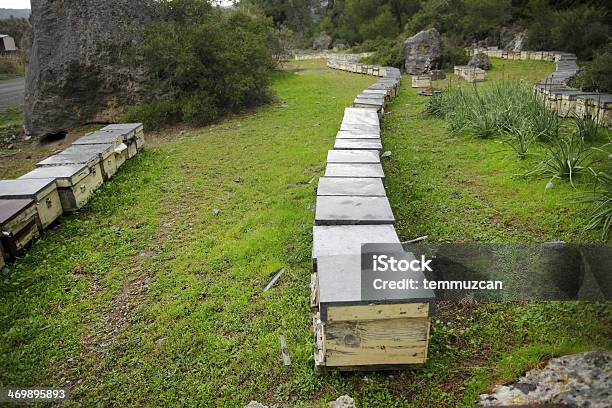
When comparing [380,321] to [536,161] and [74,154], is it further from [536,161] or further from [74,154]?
[74,154]

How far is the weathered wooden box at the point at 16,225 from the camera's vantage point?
4559 millimetres

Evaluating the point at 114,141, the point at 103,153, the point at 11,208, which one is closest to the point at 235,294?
the point at 11,208

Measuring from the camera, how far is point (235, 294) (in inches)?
157

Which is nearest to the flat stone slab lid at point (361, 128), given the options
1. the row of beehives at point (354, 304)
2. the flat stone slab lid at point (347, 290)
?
the row of beehives at point (354, 304)

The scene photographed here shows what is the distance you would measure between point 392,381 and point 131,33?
33.6ft

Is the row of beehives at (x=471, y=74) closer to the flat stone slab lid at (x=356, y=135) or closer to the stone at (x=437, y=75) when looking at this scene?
the stone at (x=437, y=75)

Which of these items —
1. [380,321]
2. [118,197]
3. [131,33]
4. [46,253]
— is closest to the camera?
[380,321]

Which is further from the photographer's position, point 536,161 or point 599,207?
point 536,161

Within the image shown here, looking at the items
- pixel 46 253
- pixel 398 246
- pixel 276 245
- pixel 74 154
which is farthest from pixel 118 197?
pixel 398 246

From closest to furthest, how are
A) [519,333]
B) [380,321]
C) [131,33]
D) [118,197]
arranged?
1. [380,321]
2. [519,333]
3. [118,197]
4. [131,33]

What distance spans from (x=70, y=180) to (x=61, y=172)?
255mm

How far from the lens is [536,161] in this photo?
651 centimetres

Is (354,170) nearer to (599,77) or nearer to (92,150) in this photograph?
(92,150)

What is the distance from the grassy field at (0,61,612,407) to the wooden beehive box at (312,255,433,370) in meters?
Result: 0.13
